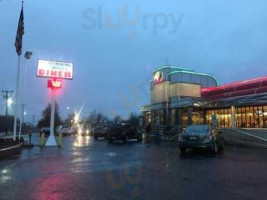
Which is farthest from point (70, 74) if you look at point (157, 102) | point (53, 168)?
point (157, 102)

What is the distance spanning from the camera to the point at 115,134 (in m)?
31.5

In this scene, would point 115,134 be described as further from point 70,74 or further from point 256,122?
point 256,122

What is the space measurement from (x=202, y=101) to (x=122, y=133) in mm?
13274

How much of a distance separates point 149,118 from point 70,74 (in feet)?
108

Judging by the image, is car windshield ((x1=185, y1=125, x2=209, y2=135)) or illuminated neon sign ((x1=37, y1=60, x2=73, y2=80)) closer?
car windshield ((x1=185, y1=125, x2=209, y2=135))

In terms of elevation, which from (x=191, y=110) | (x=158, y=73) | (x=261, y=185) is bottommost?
(x=261, y=185)

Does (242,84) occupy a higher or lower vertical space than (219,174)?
higher

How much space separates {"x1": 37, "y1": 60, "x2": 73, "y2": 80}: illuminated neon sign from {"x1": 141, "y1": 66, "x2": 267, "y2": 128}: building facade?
12866 mm

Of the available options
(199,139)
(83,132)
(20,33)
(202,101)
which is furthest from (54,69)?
(83,132)

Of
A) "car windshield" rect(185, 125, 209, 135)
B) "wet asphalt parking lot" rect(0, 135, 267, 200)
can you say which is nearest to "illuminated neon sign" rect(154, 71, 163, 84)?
"car windshield" rect(185, 125, 209, 135)

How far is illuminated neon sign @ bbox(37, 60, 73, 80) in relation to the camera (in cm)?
2728

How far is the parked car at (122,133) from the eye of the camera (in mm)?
31547

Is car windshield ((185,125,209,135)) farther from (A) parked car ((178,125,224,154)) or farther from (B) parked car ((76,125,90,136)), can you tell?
(B) parked car ((76,125,90,136))

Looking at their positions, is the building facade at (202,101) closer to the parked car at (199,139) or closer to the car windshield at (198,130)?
the car windshield at (198,130)
